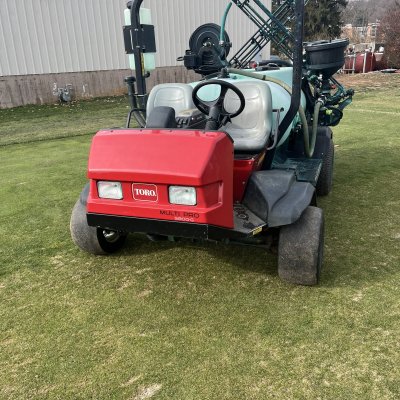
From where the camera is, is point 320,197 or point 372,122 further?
point 372,122

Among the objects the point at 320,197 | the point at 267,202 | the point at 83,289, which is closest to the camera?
the point at 267,202

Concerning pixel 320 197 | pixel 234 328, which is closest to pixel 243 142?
pixel 234 328

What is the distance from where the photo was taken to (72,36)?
12242 millimetres

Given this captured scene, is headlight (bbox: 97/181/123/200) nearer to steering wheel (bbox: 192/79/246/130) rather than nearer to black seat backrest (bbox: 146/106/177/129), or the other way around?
black seat backrest (bbox: 146/106/177/129)

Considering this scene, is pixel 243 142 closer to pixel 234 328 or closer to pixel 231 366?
pixel 234 328

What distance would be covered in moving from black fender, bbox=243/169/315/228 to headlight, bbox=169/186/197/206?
497 millimetres

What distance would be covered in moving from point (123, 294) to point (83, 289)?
0.94ft

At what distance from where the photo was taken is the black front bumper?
7.87 ft

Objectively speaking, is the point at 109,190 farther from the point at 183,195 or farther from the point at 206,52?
the point at 206,52

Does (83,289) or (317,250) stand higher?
(317,250)

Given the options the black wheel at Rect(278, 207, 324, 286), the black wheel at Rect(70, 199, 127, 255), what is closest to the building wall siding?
the black wheel at Rect(70, 199, 127, 255)

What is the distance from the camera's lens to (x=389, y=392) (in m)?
1.96

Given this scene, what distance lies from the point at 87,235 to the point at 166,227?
92cm

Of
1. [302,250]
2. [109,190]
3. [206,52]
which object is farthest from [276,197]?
[206,52]
